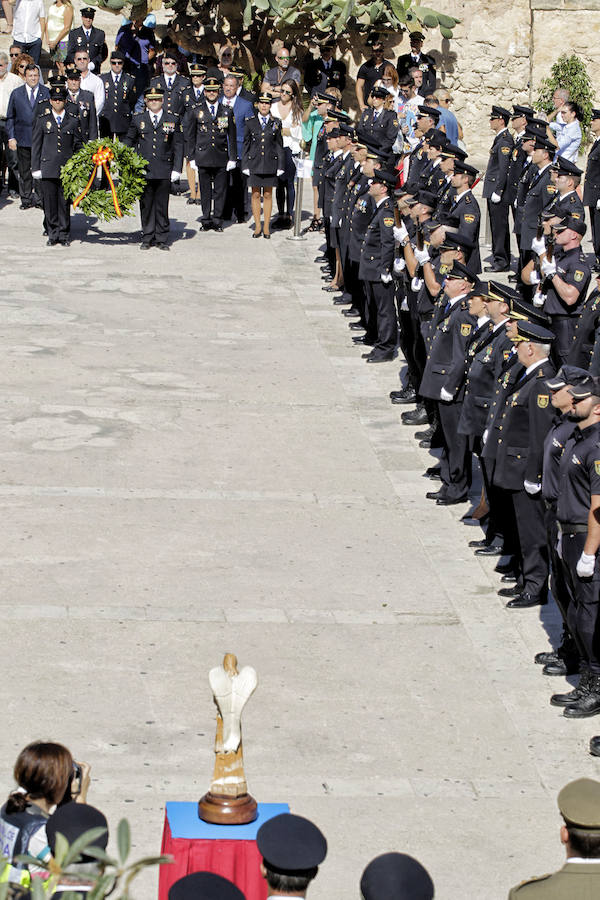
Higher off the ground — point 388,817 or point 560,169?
point 560,169

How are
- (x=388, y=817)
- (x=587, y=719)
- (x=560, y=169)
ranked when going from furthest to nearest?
Answer: (x=560, y=169) < (x=587, y=719) < (x=388, y=817)

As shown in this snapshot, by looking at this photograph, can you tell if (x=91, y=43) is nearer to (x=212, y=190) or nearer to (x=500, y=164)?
(x=212, y=190)

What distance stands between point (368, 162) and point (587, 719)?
7.76m

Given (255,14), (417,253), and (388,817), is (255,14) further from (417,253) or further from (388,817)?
(388,817)

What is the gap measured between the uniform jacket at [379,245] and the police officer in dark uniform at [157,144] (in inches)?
179

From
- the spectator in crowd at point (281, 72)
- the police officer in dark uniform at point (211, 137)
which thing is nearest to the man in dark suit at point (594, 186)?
the police officer in dark uniform at point (211, 137)

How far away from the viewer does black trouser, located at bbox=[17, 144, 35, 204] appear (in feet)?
66.3

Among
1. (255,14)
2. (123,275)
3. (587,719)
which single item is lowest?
(587,719)

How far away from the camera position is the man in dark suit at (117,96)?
819 inches

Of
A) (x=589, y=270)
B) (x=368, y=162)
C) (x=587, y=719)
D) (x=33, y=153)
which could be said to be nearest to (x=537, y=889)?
(x=587, y=719)

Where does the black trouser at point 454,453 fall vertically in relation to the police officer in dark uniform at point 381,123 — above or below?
below

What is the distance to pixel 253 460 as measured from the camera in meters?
11.3

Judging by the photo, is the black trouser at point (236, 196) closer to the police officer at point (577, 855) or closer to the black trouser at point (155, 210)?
the black trouser at point (155, 210)

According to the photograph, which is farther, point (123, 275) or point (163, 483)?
point (123, 275)
